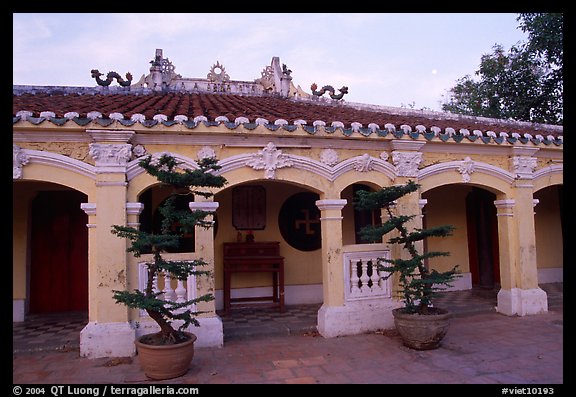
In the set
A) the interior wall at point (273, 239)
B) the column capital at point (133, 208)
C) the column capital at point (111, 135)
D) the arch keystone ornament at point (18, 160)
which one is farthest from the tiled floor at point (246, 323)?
the column capital at point (111, 135)

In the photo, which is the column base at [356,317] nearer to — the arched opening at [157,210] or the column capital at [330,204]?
the column capital at [330,204]

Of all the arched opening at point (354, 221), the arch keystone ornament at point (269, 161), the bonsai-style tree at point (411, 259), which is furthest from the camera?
the arched opening at point (354, 221)

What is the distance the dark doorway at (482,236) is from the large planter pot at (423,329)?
4.92 m

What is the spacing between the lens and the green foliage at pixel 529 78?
1325cm

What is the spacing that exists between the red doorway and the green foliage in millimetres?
13245

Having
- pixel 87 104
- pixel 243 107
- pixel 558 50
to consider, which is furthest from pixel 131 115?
pixel 558 50

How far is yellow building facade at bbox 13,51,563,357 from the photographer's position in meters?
6.18

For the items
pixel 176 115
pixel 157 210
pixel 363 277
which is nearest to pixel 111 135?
pixel 176 115

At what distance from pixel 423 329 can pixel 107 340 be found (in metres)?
4.31

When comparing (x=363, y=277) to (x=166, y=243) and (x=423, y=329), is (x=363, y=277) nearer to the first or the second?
(x=423, y=329)

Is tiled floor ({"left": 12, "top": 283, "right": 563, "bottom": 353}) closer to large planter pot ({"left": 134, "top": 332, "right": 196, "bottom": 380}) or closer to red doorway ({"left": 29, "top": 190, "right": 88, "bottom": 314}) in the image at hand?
red doorway ({"left": 29, "top": 190, "right": 88, "bottom": 314})

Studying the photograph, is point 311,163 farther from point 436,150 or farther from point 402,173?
point 436,150

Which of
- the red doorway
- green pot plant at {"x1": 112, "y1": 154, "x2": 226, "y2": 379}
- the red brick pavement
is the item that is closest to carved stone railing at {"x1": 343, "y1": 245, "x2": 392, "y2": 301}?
the red brick pavement

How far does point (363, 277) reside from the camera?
7137 millimetres
